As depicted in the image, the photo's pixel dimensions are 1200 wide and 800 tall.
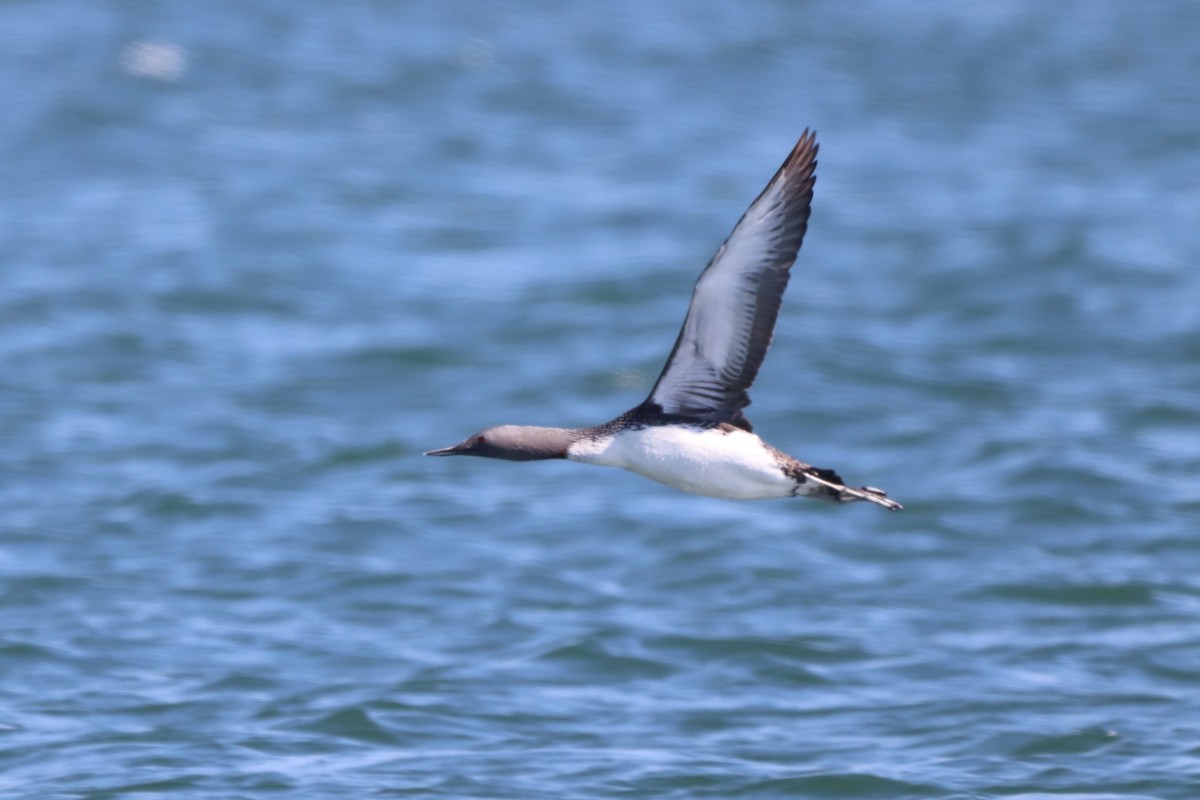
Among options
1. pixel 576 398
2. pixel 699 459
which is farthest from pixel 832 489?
pixel 576 398

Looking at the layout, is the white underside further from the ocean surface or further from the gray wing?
the ocean surface

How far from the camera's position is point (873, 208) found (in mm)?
21641

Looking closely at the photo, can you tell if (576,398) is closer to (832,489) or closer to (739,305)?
(739,305)

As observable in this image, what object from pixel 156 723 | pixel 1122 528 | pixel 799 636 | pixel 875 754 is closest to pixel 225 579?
pixel 156 723

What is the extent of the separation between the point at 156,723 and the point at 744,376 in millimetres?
4226

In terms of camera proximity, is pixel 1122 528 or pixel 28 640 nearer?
pixel 28 640

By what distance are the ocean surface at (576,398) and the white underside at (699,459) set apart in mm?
2262

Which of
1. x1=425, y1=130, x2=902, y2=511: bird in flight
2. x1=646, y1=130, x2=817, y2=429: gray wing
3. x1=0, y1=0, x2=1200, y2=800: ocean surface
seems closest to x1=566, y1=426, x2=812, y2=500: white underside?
x1=425, y1=130, x2=902, y2=511: bird in flight

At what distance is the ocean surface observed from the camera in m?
11.2

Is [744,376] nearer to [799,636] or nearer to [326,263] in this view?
[799,636]

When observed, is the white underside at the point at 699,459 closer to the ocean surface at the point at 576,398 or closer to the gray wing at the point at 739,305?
the gray wing at the point at 739,305

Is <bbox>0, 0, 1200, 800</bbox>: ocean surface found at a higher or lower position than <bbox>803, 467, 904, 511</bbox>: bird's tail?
higher

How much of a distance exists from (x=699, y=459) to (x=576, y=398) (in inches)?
334

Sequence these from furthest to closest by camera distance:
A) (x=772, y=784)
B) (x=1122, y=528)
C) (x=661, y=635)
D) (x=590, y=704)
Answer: (x=1122, y=528) → (x=661, y=635) → (x=590, y=704) → (x=772, y=784)
